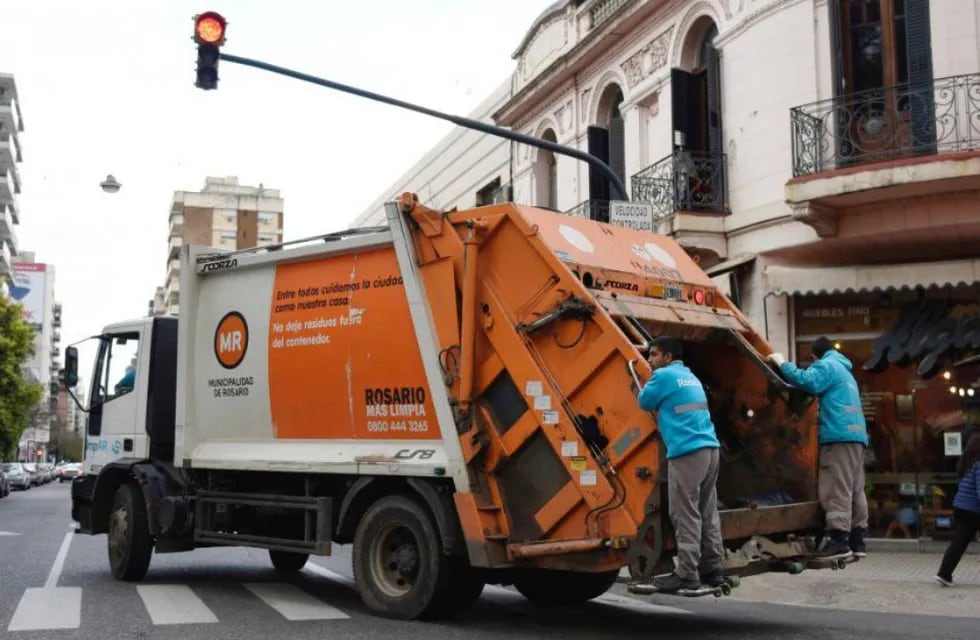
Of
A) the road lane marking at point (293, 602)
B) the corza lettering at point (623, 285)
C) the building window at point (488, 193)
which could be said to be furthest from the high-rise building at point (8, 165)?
the corza lettering at point (623, 285)

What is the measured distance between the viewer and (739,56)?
50.4 feet

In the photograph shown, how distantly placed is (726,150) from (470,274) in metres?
9.19

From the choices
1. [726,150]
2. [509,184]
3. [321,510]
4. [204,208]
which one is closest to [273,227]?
[204,208]

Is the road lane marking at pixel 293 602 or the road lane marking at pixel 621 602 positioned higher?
the road lane marking at pixel 293 602

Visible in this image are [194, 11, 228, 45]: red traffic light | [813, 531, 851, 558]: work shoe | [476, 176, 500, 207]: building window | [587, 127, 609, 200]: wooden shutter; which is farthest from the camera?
[476, 176, 500, 207]: building window

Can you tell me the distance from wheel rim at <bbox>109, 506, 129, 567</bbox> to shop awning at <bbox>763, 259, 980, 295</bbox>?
28.3 ft

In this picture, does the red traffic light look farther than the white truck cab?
Yes

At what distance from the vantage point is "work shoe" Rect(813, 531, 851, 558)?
24.1ft

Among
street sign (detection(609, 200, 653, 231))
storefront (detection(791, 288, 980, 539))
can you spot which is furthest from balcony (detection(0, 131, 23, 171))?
storefront (detection(791, 288, 980, 539))

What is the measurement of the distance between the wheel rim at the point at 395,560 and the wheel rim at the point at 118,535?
3.35m

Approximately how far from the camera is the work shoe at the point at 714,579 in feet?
21.2

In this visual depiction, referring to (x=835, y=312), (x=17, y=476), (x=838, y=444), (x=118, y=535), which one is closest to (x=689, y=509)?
(x=838, y=444)

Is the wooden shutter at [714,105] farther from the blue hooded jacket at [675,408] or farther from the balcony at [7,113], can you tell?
the balcony at [7,113]

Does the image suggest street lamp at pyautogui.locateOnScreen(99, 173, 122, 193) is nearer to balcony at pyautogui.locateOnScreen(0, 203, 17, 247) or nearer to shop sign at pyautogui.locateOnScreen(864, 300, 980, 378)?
balcony at pyautogui.locateOnScreen(0, 203, 17, 247)
